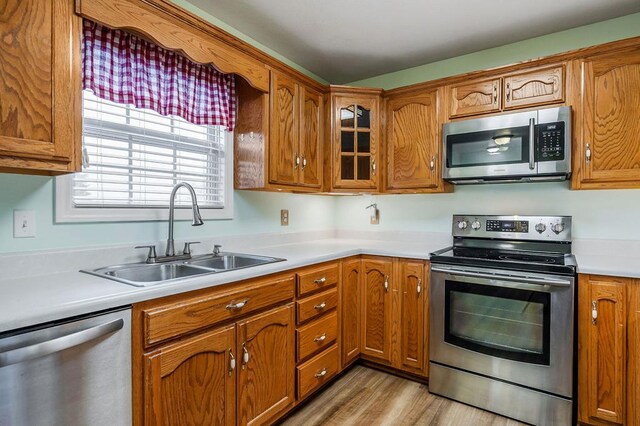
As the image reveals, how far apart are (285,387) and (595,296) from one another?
165 cm

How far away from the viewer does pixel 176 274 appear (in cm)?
182

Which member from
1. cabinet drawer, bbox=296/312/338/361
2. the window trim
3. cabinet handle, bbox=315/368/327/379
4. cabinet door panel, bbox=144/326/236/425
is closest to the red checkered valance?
the window trim

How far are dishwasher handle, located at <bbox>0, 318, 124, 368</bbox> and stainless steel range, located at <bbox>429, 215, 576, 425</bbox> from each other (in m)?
1.78

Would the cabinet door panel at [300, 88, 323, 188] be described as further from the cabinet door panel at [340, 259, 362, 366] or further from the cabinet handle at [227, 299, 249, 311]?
the cabinet handle at [227, 299, 249, 311]

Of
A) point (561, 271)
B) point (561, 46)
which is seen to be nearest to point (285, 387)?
point (561, 271)

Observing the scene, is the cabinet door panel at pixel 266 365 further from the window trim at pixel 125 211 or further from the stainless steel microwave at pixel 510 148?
the stainless steel microwave at pixel 510 148

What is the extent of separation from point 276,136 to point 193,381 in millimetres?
1456

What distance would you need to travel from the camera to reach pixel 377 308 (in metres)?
2.45

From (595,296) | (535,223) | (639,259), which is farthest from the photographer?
(535,223)

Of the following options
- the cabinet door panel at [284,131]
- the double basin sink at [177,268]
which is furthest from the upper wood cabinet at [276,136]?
the double basin sink at [177,268]

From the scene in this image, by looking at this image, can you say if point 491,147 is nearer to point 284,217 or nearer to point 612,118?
point 612,118

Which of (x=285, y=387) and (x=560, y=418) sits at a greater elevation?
(x=285, y=387)

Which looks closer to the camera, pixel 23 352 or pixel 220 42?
pixel 23 352

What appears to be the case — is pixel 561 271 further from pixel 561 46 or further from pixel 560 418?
pixel 561 46
